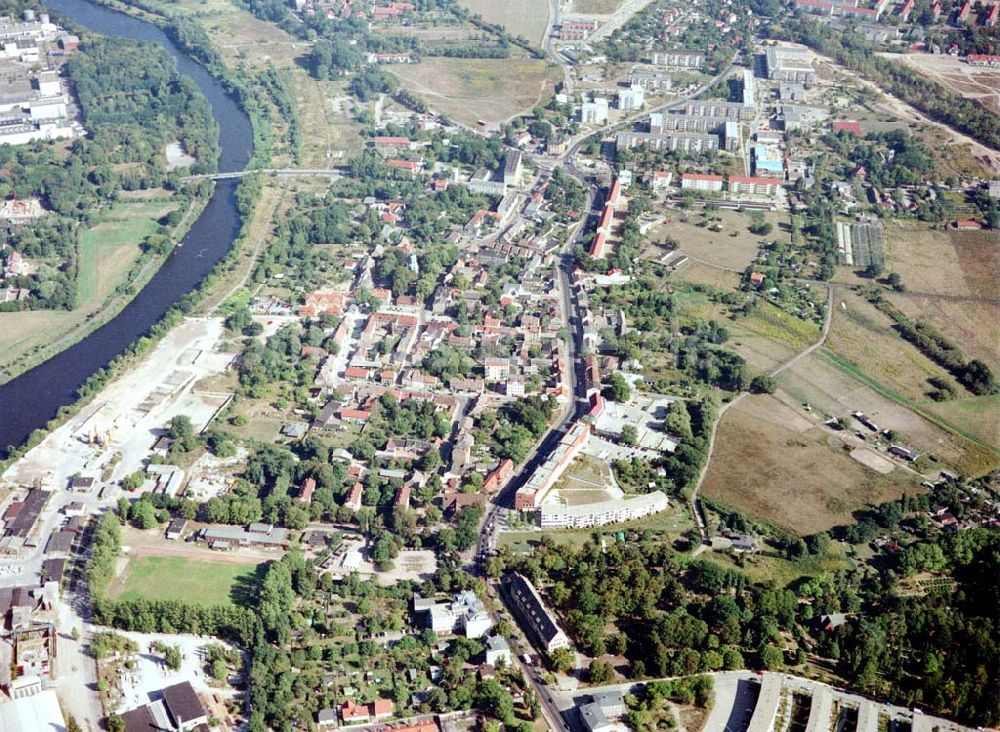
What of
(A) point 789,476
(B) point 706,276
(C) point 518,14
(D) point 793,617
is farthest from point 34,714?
(C) point 518,14

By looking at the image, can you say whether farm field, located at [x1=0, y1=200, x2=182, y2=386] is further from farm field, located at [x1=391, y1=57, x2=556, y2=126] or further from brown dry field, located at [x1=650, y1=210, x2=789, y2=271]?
brown dry field, located at [x1=650, y1=210, x2=789, y2=271]

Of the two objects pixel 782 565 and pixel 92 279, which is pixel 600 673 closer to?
pixel 782 565

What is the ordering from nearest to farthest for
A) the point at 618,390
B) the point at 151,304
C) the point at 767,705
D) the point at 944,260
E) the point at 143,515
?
the point at 767,705 → the point at 143,515 → the point at 618,390 → the point at 151,304 → the point at 944,260

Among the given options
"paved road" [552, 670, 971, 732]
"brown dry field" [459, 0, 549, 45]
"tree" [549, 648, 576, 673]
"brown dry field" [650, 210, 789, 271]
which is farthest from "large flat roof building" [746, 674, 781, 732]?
"brown dry field" [459, 0, 549, 45]

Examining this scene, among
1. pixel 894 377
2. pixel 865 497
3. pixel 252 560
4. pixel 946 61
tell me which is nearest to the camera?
pixel 252 560

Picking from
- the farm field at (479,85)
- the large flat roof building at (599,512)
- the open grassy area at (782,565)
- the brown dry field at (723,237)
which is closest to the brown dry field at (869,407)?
the open grassy area at (782,565)

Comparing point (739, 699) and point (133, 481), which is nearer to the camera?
point (739, 699)

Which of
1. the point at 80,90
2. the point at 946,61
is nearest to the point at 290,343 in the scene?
the point at 80,90

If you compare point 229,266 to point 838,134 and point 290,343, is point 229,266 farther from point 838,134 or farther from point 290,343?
point 838,134
